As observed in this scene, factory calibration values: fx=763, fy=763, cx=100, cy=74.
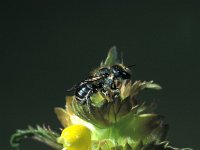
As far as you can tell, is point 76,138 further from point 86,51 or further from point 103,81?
point 86,51

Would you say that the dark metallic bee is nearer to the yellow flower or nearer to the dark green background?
the yellow flower

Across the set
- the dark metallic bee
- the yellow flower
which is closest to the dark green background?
the dark metallic bee

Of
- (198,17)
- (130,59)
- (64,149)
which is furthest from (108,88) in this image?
A: (198,17)

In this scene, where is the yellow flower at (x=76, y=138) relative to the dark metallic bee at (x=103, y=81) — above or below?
below

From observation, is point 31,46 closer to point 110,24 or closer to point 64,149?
point 110,24

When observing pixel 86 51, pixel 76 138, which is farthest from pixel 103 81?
pixel 86 51

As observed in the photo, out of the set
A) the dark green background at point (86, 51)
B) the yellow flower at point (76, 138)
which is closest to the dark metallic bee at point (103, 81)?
the yellow flower at point (76, 138)

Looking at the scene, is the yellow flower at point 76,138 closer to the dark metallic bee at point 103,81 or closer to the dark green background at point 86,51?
the dark metallic bee at point 103,81

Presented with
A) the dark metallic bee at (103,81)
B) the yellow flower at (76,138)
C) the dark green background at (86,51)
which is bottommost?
the yellow flower at (76,138)
